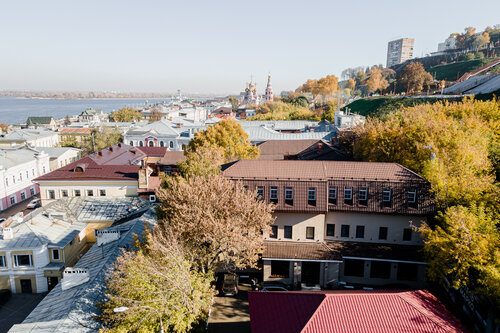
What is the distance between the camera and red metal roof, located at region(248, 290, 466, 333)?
53.1ft

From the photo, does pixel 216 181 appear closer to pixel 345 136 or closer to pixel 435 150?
pixel 435 150

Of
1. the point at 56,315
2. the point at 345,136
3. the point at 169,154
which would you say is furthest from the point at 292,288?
the point at 169,154

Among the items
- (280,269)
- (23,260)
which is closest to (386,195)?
(280,269)

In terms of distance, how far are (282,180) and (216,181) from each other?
6227 mm

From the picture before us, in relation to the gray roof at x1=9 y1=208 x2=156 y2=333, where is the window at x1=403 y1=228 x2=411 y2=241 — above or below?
above

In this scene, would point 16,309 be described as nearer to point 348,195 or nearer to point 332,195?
point 332,195

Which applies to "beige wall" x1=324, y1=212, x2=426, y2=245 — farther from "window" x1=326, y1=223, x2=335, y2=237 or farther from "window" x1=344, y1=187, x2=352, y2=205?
"window" x1=344, y1=187, x2=352, y2=205

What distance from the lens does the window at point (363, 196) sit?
26125mm

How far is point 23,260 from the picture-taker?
2716 cm

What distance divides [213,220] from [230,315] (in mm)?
7896

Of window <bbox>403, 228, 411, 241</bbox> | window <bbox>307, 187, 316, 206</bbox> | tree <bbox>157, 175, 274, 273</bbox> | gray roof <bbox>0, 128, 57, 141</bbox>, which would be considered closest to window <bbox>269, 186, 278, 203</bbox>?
window <bbox>307, 187, 316, 206</bbox>

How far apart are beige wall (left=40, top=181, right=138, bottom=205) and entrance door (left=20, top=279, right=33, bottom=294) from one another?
1236cm

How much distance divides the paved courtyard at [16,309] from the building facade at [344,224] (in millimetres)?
18619

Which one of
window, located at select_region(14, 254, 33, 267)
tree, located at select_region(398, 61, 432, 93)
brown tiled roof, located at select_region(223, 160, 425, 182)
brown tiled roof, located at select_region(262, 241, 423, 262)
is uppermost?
tree, located at select_region(398, 61, 432, 93)
